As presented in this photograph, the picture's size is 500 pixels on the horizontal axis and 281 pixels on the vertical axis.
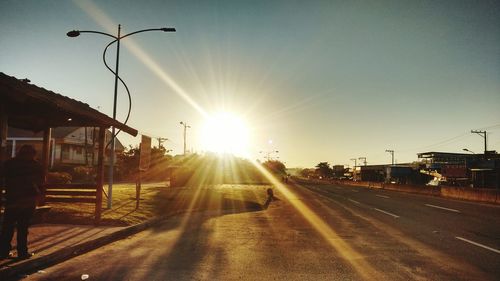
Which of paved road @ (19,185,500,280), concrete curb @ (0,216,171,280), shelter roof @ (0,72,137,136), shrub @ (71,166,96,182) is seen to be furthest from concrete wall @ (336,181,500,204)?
shrub @ (71,166,96,182)

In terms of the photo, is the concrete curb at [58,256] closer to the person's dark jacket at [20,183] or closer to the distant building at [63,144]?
the person's dark jacket at [20,183]

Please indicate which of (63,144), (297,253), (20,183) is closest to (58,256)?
(20,183)

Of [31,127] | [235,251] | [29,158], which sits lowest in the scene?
[235,251]

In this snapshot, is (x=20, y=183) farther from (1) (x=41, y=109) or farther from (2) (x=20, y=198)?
(1) (x=41, y=109)

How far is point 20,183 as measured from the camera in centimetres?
695

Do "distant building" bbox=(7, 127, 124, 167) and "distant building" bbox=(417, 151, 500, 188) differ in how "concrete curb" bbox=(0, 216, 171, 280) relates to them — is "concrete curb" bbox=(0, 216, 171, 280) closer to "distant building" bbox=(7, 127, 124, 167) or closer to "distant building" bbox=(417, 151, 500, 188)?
"distant building" bbox=(7, 127, 124, 167)

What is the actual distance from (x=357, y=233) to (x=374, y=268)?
4.57 meters

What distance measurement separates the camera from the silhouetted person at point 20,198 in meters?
6.73

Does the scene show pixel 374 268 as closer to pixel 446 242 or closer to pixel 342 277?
pixel 342 277

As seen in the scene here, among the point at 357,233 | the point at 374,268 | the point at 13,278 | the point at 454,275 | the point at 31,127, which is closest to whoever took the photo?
the point at 13,278

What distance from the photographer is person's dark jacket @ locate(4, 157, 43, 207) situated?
681cm

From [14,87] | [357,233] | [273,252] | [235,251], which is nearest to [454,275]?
[273,252]

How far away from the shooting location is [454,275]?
20.8 feet

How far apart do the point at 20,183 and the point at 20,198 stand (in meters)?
0.29
